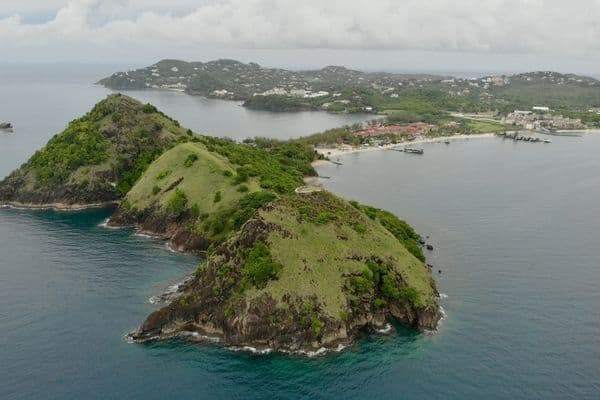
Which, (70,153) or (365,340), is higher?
(70,153)

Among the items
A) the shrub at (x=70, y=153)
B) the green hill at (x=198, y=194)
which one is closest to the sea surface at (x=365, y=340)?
the green hill at (x=198, y=194)

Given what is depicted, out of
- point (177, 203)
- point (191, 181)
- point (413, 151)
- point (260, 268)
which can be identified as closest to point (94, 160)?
point (191, 181)

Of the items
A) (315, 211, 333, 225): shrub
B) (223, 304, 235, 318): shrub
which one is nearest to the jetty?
(315, 211, 333, 225): shrub

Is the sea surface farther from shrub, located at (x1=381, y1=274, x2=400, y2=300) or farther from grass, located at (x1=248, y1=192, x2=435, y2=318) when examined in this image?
grass, located at (x1=248, y1=192, x2=435, y2=318)

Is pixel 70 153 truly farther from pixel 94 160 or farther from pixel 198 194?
pixel 198 194

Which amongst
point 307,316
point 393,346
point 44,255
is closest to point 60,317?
point 44,255

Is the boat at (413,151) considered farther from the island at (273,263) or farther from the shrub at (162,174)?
the shrub at (162,174)
